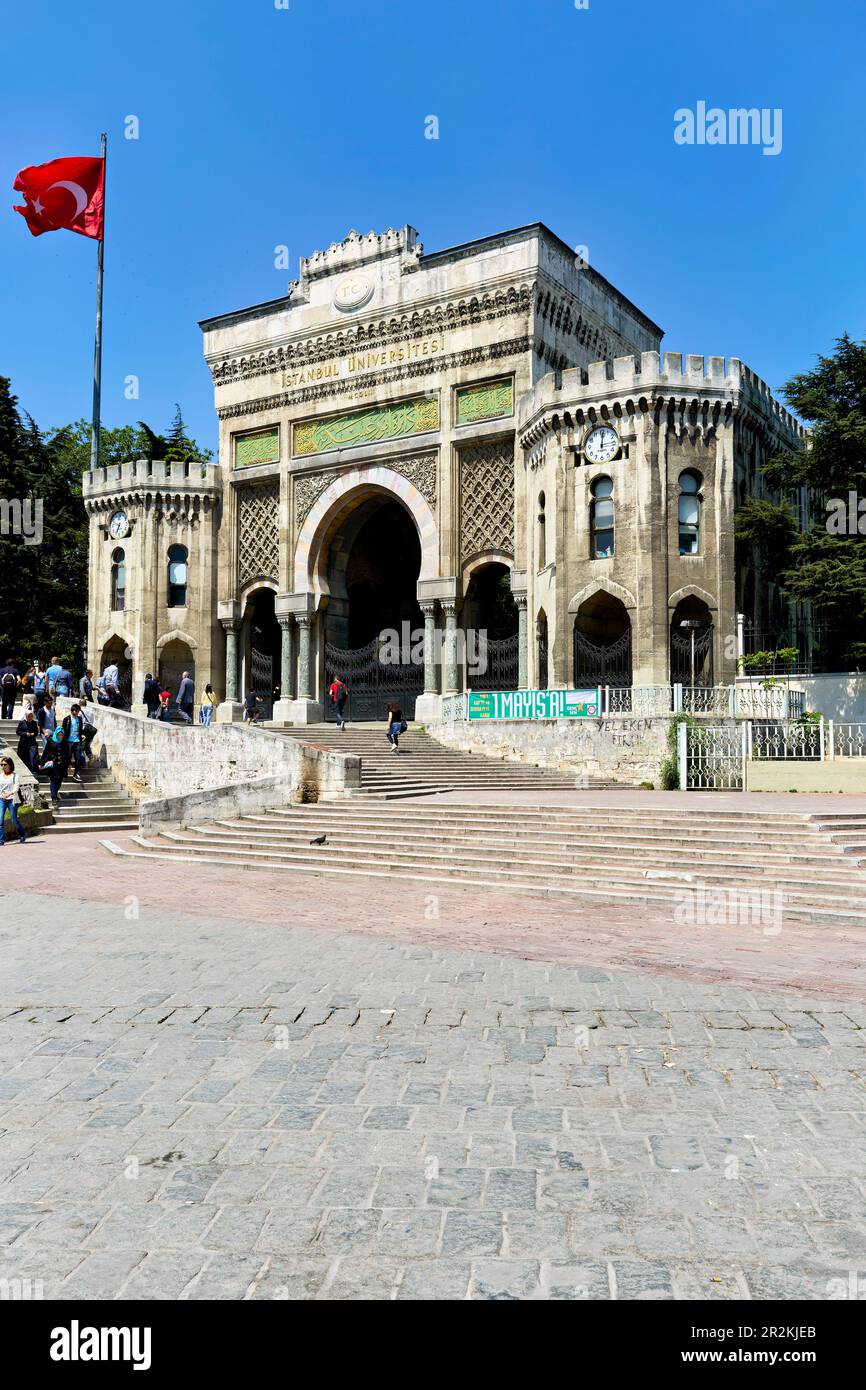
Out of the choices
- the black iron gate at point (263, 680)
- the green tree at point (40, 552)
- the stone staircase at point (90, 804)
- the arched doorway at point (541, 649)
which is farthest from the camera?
the green tree at point (40, 552)

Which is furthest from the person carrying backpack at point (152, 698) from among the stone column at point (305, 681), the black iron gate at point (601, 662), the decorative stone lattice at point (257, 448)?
the black iron gate at point (601, 662)

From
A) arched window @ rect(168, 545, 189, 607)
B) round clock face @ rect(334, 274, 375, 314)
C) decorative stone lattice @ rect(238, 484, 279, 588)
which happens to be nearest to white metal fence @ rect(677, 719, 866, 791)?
decorative stone lattice @ rect(238, 484, 279, 588)

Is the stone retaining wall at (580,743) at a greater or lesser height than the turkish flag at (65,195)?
lesser

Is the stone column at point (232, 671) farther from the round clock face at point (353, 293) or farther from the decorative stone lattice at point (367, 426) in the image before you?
the round clock face at point (353, 293)

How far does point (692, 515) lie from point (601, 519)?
2232 millimetres

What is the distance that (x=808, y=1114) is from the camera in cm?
415

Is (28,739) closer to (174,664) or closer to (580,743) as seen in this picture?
(580,743)

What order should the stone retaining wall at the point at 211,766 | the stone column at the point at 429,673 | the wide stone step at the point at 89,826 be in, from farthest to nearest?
the stone column at the point at 429,673, the wide stone step at the point at 89,826, the stone retaining wall at the point at 211,766

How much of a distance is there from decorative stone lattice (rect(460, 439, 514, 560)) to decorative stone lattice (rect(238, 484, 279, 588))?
7159mm

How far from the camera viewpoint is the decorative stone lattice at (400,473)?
89.9ft

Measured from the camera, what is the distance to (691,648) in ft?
73.3

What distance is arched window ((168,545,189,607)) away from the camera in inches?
1239

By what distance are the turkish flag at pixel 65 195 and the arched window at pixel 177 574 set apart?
1213 cm

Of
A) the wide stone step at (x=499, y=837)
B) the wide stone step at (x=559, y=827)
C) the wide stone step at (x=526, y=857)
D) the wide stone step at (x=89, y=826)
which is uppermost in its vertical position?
the wide stone step at (x=559, y=827)
